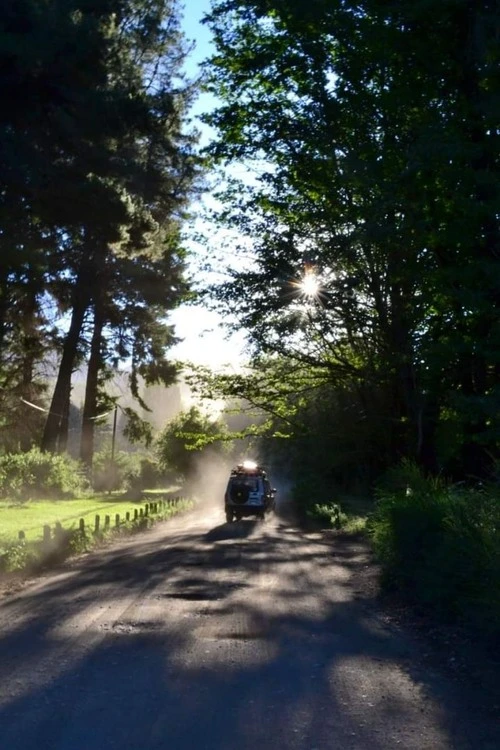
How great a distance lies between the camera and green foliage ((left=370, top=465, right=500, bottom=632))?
9711mm

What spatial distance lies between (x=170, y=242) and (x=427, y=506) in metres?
17.3

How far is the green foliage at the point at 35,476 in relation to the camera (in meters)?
42.9

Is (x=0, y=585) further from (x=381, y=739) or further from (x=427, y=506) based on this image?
(x=381, y=739)

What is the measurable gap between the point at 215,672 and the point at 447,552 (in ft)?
13.2

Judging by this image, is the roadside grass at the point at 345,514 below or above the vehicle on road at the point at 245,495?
below

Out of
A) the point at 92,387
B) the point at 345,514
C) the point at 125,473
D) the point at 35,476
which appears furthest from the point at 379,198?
the point at 125,473

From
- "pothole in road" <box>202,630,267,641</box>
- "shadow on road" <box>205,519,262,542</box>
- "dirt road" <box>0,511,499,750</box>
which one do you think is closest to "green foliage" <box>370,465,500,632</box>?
"dirt road" <box>0,511,499,750</box>

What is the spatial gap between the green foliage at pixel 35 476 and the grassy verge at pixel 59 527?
44.7 inches

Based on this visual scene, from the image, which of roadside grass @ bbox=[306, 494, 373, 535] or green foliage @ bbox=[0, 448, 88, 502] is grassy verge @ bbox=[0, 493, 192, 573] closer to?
green foliage @ bbox=[0, 448, 88, 502]

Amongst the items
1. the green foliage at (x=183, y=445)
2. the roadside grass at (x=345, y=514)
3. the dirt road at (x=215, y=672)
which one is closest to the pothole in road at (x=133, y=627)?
the dirt road at (x=215, y=672)

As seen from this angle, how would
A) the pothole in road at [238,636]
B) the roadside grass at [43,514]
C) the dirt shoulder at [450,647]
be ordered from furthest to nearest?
→ 1. the roadside grass at [43,514]
2. the pothole in road at [238,636]
3. the dirt shoulder at [450,647]

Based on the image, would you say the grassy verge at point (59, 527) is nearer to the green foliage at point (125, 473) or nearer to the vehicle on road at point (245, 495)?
the vehicle on road at point (245, 495)

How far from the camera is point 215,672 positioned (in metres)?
8.51

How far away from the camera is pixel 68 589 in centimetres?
1477
